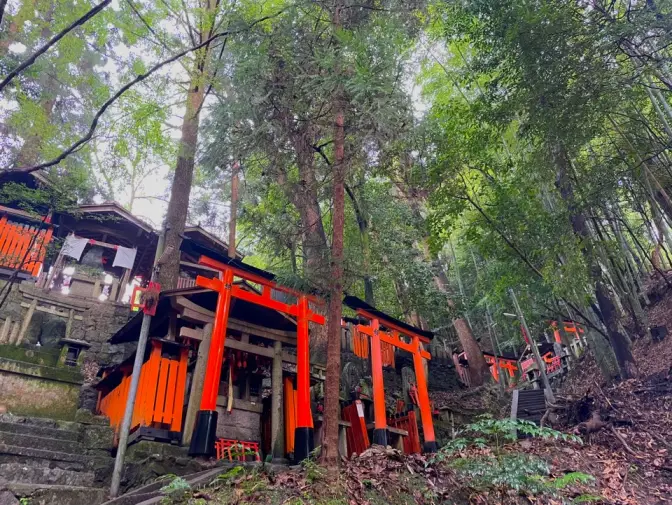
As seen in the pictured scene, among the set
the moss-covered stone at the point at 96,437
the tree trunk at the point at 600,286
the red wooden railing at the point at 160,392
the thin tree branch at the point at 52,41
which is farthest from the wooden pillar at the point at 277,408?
the tree trunk at the point at 600,286

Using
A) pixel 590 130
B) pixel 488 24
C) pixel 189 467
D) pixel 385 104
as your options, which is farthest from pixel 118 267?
pixel 590 130

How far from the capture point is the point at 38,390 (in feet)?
25.1

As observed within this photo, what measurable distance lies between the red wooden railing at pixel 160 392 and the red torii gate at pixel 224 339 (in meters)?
0.88

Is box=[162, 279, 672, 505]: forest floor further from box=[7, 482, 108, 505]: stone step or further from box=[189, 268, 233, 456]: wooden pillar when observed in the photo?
box=[7, 482, 108, 505]: stone step

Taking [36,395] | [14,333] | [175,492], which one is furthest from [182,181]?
[175,492]

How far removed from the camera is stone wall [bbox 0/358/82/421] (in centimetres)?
742

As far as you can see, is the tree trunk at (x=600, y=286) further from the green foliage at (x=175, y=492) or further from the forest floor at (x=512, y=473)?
the green foliage at (x=175, y=492)

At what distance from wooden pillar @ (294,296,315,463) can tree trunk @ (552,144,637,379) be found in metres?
5.78

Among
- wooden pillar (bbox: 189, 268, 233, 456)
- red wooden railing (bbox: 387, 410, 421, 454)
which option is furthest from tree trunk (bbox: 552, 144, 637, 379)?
wooden pillar (bbox: 189, 268, 233, 456)

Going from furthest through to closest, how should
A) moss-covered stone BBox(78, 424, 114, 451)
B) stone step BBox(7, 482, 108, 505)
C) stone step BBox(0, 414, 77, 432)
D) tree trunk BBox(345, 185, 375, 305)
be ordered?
tree trunk BBox(345, 185, 375, 305)
moss-covered stone BBox(78, 424, 114, 451)
stone step BBox(0, 414, 77, 432)
stone step BBox(7, 482, 108, 505)

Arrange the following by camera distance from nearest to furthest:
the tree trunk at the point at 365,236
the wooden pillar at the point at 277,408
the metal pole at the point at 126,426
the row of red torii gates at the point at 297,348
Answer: the metal pole at the point at 126,426, the row of red torii gates at the point at 297,348, the wooden pillar at the point at 277,408, the tree trunk at the point at 365,236

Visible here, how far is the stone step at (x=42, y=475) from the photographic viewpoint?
229 inches

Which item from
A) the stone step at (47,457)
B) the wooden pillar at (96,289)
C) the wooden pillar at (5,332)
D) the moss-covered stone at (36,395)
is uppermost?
the wooden pillar at (96,289)

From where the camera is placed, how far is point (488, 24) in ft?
26.6
